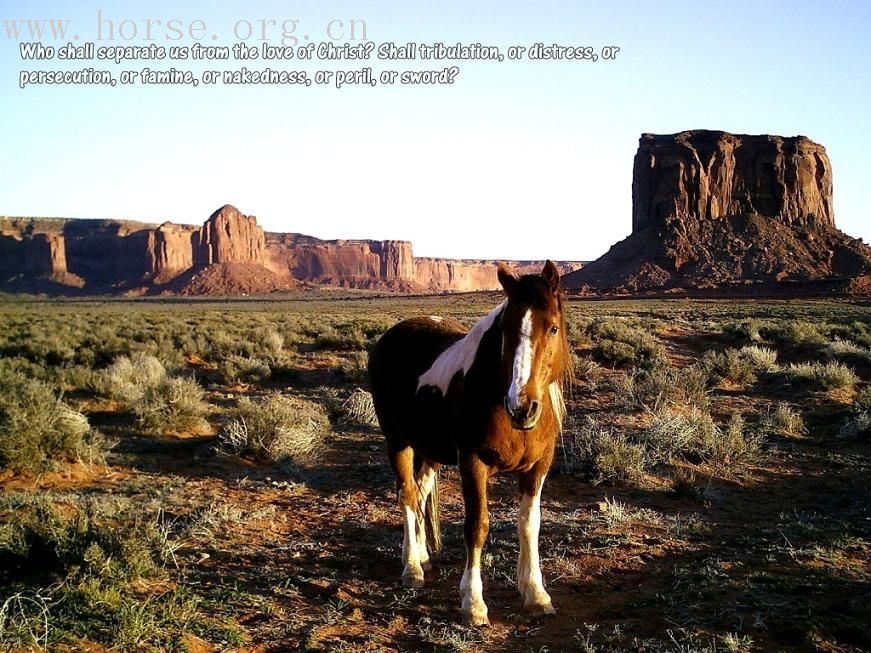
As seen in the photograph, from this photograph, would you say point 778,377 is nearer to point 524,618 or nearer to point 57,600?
point 524,618

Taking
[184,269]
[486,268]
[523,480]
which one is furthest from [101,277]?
[523,480]

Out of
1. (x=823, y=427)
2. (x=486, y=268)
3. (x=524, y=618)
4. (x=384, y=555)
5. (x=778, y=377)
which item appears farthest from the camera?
(x=486, y=268)

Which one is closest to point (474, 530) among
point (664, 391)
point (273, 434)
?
point (273, 434)

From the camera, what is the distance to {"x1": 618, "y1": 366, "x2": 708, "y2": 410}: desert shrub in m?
9.91

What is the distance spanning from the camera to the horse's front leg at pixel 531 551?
3.95 metres

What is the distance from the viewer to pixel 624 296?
68.4 meters

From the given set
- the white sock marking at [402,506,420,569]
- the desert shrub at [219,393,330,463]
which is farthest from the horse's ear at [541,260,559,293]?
the desert shrub at [219,393,330,463]

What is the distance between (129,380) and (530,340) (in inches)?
418

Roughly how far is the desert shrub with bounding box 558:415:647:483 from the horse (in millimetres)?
2624

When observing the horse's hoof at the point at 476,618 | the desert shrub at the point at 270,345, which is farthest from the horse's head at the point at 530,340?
the desert shrub at the point at 270,345

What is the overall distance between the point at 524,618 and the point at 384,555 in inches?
57.9

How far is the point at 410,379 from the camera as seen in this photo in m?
4.71

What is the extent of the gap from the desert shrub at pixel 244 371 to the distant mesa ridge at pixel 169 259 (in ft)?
364

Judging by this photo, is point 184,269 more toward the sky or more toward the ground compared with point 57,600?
more toward the sky
